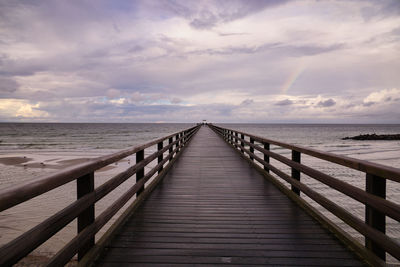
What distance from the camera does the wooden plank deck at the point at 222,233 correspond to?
8.38 feet

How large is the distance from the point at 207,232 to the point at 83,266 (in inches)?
58.7

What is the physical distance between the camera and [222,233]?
3170 millimetres

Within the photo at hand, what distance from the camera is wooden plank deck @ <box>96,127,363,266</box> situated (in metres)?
2.55

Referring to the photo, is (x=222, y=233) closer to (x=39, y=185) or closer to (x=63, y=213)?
(x=63, y=213)

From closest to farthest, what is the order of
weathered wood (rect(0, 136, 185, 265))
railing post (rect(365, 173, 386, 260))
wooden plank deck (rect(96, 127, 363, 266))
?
weathered wood (rect(0, 136, 185, 265)) → railing post (rect(365, 173, 386, 260)) → wooden plank deck (rect(96, 127, 363, 266))

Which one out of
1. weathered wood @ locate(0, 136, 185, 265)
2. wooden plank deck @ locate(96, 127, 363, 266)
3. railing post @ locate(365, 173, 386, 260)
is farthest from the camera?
wooden plank deck @ locate(96, 127, 363, 266)

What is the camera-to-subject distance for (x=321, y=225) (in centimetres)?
338

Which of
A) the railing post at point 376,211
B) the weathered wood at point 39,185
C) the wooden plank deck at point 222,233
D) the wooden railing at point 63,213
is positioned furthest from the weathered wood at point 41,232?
the railing post at point 376,211

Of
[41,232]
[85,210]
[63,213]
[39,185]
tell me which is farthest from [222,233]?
[39,185]

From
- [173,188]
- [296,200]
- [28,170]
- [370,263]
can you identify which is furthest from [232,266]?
[28,170]

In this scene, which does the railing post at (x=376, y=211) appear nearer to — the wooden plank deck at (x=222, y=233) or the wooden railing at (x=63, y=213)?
the wooden plank deck at (x=222, y=233)

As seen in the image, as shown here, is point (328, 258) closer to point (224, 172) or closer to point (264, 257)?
point (264, 257)

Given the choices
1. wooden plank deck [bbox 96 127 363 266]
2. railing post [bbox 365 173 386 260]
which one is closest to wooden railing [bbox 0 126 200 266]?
wooden plank deck [bbox 96 127 363 266]

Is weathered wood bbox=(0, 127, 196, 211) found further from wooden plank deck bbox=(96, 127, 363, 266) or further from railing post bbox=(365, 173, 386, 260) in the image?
railing post bbox=(365, 173, 386, 260)
